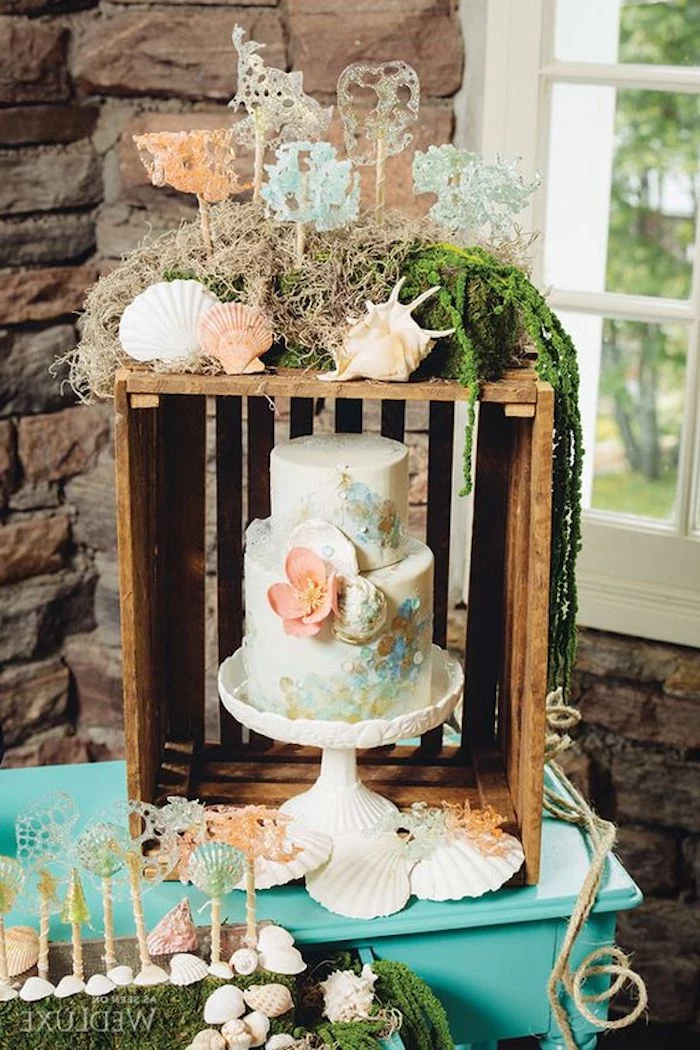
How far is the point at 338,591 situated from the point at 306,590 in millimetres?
30

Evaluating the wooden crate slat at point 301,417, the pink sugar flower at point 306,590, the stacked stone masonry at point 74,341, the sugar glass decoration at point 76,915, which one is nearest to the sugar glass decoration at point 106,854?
the sugar glass decoration at point 76,915

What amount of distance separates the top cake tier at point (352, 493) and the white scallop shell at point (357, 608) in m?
0.04

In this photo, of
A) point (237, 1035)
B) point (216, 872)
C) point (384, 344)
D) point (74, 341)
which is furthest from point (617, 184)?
point (237, 1035)

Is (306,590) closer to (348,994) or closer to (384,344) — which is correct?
(384,344)

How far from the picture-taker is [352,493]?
130 cm

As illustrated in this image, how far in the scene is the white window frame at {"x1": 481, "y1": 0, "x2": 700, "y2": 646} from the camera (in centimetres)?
186

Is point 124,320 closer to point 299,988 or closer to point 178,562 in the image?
point 178,562

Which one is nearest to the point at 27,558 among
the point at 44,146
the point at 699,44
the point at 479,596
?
the point at 44,146

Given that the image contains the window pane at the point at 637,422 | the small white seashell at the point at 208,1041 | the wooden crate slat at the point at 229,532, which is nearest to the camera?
the small white seashell at the point at 208,1041

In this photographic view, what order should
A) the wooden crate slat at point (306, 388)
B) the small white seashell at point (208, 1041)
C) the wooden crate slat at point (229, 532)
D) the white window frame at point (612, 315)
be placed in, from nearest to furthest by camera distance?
the small white seashell at point (208, 1041)
the wooden crate slat at point (306, 388)
the wooden crate slat at point (229, 532)
the white window frame at point (612, 315)

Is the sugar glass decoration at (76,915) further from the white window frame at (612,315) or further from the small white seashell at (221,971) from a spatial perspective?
the white window frame at (612,315)

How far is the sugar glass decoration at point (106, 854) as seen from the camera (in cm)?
120

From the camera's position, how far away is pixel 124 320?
1.27m

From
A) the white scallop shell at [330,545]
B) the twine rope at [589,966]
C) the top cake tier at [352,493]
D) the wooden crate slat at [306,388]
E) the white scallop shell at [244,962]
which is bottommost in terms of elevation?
the twine rope at [589,966]
